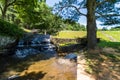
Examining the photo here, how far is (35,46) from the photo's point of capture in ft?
60.7

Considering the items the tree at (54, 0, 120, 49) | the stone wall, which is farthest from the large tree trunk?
the stone wall

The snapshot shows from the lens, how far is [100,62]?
1059cm

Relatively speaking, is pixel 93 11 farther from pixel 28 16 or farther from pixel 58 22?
pixel 28 16

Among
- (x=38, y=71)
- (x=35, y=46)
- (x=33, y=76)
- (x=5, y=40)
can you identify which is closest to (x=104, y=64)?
(x=38, y=71)

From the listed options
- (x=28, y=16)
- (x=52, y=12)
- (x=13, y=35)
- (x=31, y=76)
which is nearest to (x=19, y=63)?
(x=31, y=76)

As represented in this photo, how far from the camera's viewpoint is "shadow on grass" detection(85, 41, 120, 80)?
8.96 metres

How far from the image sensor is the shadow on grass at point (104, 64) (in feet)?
29.4

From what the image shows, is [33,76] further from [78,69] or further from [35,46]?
[35,46]

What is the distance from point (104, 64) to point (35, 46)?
935 centimetres

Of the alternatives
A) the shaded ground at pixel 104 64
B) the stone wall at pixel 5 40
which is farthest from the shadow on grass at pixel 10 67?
the shaded ground at pixel 104 64

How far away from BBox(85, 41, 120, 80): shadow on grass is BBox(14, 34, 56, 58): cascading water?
15.5 feet

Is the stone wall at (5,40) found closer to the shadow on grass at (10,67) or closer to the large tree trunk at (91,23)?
the shadow on grass at (10,67)

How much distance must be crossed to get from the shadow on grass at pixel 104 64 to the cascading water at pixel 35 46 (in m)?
4.72

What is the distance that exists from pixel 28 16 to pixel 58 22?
12389mm
